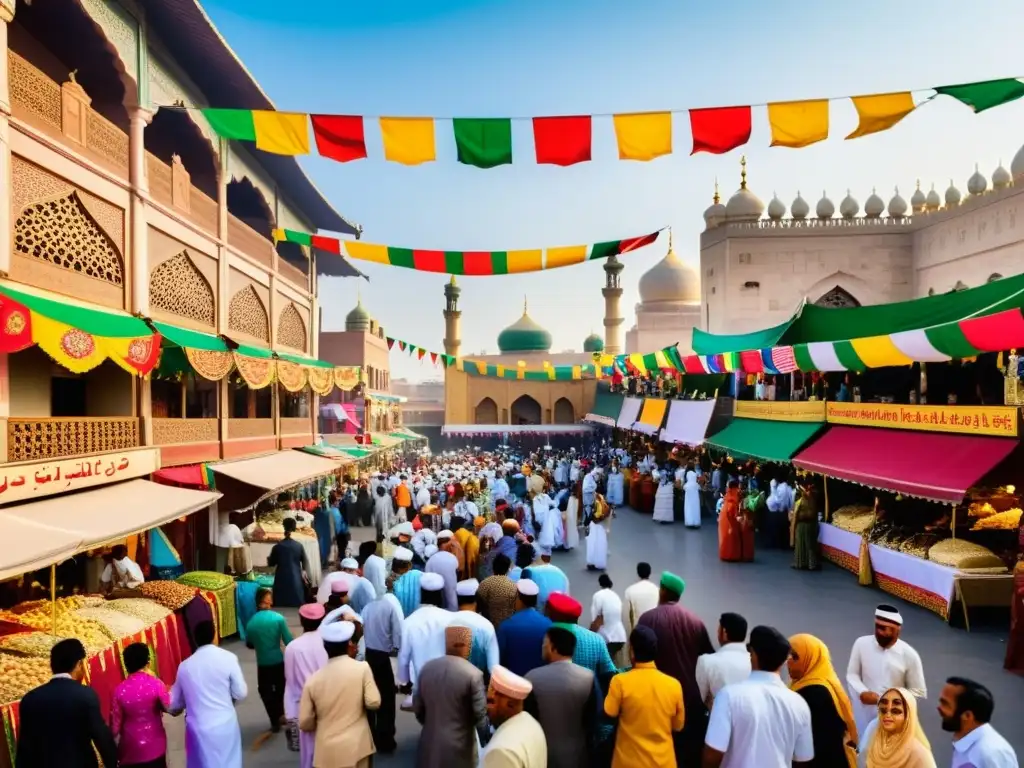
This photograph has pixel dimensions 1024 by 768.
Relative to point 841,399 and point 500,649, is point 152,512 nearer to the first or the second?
point 500,649

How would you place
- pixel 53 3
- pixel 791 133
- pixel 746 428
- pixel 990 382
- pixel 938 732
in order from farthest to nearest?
1. pixel 746 428
2. pixel 990 382
3. pixel 53 3
4. pixel 791 133
5. pixel 938 732

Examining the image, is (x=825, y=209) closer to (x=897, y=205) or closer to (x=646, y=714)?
→ (x=897, y=205)

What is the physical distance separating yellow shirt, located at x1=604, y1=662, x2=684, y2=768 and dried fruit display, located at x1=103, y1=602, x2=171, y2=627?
4871 mm

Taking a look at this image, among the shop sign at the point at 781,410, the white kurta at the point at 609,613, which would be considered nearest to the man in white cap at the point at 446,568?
the white kurta at the point at 609,613

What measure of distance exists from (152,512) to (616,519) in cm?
1102

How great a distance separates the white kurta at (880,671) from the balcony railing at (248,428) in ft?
36.0

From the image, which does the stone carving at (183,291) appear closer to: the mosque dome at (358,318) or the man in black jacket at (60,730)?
the man in black jacket at (60,730)

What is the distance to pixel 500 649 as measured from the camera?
4949 mm

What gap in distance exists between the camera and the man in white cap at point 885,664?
4457mm

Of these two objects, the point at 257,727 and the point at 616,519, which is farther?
the point at 616,519

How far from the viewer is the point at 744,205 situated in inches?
1109

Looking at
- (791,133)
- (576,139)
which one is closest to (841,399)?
(791,133)

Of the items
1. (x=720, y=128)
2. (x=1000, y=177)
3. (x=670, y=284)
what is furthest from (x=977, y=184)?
(x=720, y=128)

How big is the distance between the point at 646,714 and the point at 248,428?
11787mm
